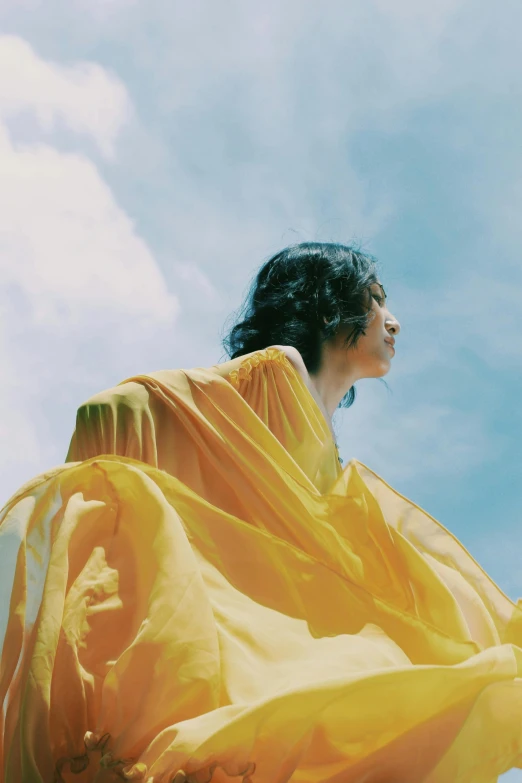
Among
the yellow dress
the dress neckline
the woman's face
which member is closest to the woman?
the yellow dress

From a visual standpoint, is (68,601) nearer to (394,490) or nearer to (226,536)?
(226,536)

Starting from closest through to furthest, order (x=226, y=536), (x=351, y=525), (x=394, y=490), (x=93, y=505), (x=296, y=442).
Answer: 1. (x=93, y=505)
2. (x=226, y=536)
3. (x=351, y=525)
4. (x=394, y=490)
5. (x=296, y=442)

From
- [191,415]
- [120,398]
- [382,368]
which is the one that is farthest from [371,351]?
[120,398]

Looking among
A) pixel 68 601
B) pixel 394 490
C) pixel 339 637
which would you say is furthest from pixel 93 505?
pixel 394 490

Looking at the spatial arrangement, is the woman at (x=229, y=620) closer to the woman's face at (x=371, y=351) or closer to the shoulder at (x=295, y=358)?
the shoulder at (x=295, y=358)

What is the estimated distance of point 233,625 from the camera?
93.4 inches

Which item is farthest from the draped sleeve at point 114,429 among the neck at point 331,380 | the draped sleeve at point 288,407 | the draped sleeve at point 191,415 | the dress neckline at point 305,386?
the neck at point 331,380

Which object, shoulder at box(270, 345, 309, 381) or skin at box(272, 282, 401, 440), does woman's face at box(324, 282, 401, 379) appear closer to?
skin at box(272, 282, 401, 440)

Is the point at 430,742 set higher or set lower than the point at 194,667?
lower

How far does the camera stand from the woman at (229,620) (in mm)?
1913

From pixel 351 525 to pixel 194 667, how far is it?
3.55 feet

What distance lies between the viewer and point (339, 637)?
8.20 feet

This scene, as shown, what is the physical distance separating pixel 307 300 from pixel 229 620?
7.68ft

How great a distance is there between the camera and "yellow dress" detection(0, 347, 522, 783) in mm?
1909
